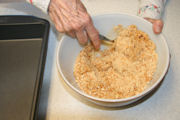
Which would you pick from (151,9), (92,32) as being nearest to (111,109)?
(92,32)

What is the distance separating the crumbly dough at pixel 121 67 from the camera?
2.15 feet

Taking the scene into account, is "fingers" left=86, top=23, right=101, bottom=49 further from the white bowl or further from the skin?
the white bowl

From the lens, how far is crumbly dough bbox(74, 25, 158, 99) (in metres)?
0.66

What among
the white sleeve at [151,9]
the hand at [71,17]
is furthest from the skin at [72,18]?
the white sleeve at [151,9]

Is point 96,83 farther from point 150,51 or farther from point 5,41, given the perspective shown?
point 5,41

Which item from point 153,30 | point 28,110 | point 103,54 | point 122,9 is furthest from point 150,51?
point 28,110

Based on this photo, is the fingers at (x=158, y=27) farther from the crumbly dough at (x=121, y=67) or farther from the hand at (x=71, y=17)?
the hand at (x=71, y=17)

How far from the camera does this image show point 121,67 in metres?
0.72

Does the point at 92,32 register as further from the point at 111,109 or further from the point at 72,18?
the point at 111,109

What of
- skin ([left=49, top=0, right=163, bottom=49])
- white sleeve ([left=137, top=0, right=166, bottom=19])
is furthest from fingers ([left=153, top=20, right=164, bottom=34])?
white sleeve ([left=137, top=0, right=166, bottom=19])

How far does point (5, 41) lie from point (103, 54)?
0.57 m

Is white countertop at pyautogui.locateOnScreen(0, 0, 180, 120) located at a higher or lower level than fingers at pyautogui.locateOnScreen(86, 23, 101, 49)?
lower

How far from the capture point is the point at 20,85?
2.65 feet

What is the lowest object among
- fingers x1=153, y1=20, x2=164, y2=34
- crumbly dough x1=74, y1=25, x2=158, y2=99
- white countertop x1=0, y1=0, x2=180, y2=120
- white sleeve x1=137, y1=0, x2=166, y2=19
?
white countertop x1=0, y1=0, x2=180, y2=120
